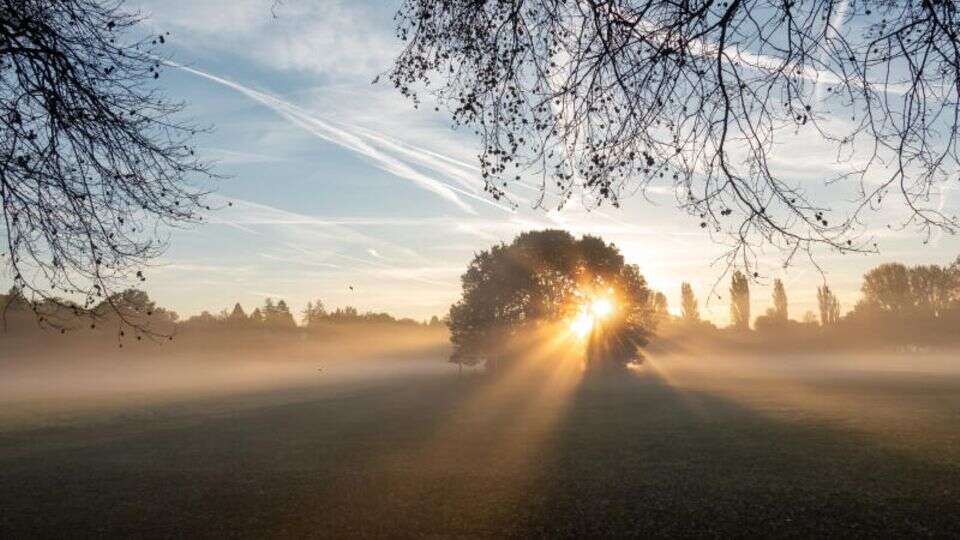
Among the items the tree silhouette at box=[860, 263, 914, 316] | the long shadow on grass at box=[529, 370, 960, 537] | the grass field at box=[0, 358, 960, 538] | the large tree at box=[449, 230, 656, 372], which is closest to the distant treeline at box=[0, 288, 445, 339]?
the grass field at box=[0, 358, 960, 538]

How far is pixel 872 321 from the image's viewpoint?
5089 inches

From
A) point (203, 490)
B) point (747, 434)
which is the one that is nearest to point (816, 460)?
point (747, 434)

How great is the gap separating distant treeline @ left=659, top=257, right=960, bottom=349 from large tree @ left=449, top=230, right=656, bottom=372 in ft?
211

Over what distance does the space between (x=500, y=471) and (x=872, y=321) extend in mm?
139475

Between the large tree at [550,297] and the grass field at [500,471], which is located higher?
the large tree at [550,297]

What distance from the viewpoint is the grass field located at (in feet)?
40.4

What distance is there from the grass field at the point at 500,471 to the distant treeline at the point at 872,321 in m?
96.7

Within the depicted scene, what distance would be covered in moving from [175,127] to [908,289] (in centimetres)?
16292

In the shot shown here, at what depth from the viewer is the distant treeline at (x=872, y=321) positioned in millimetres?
123787

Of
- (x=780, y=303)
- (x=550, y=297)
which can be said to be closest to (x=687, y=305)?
(x=780, y=303)

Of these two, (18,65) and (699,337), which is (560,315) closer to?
(18,65)

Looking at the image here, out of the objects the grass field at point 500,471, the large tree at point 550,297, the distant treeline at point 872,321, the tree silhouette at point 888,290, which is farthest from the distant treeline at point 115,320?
the tree silhouette at point 888,290

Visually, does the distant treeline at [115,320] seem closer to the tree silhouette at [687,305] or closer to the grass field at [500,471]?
the grass field at [500,471]

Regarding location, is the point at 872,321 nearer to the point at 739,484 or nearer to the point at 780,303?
the point at 780,303
